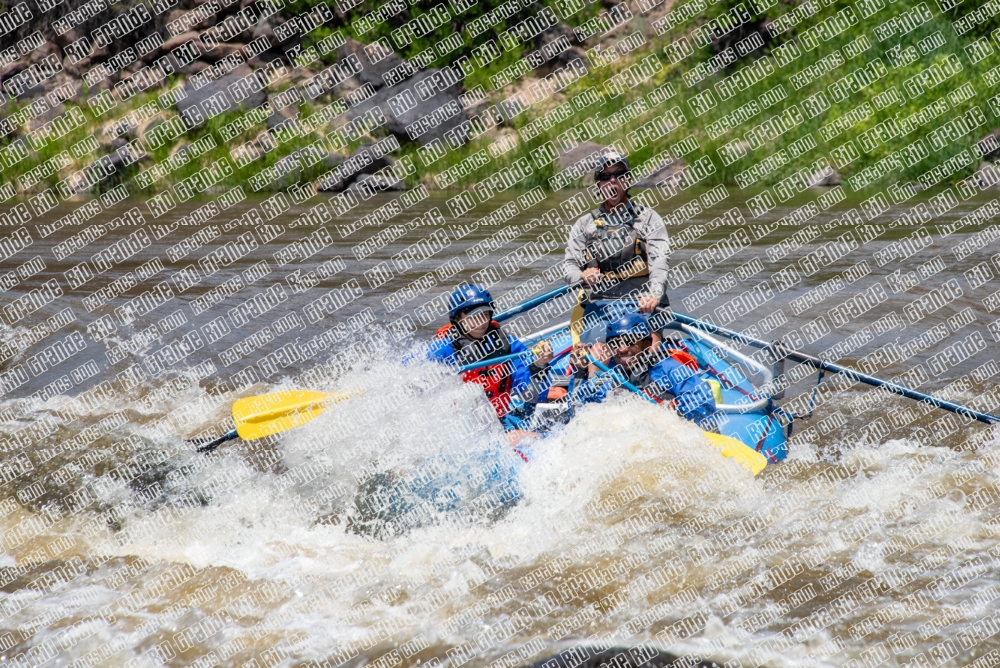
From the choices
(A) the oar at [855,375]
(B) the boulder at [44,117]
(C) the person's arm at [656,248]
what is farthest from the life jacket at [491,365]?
(B) the boulder at [44,117]

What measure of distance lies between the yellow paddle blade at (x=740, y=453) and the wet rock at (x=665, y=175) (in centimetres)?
919

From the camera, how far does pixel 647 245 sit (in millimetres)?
6527

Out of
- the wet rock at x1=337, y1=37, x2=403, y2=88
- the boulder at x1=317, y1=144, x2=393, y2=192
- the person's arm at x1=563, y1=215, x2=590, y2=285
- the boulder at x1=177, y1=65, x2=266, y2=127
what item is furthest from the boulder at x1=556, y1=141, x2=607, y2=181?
the person's arm at x1=563, y1=215, x2=590, y2=285

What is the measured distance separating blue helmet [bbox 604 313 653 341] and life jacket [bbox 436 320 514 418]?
0.70 meters

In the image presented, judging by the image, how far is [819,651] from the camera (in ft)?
13.9

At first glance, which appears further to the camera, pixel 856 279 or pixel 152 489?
pixel 856 279

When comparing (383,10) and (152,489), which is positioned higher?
(383,10)

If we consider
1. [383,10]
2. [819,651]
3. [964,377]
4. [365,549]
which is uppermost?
[383,10]

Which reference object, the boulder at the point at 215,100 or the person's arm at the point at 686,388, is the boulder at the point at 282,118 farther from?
the person's arm at the point at 686,388

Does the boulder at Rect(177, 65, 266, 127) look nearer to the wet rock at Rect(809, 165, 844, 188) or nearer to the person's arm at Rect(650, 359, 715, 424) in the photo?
the wet rock at Rect(809, 165, 844, 188)

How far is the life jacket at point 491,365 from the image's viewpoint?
6008 mm

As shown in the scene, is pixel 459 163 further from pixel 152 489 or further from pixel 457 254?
pixel 152 489

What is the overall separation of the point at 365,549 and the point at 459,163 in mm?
11663

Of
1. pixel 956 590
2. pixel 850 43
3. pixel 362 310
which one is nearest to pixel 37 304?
pixel 362 310
